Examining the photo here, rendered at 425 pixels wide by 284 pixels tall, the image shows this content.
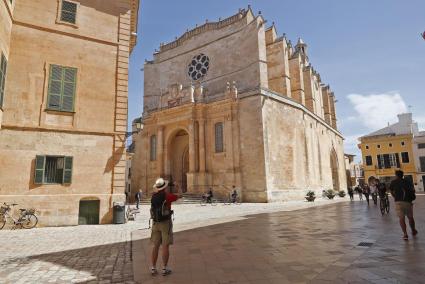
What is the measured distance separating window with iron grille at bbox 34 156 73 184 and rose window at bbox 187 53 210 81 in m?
23.6

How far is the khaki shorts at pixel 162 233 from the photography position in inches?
185

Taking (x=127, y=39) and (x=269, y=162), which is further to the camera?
(x=269, y=162)

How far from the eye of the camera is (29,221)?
1061 centimetres

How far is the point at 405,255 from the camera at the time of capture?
506 cm

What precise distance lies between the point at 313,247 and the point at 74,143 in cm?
994

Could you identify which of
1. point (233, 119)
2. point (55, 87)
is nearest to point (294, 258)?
point (55, 87)

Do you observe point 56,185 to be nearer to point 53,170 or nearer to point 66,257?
point 53,170

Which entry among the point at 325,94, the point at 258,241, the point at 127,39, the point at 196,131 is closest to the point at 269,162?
the point at 196,131

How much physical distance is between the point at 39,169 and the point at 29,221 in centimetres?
190

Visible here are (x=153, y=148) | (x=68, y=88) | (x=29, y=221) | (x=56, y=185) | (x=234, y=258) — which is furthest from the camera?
(x=153, y=148)

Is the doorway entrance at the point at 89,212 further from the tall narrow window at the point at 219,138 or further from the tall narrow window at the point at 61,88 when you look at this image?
the tall narrow window at the point at 219,138

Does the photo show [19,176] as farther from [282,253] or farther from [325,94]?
[325,94]

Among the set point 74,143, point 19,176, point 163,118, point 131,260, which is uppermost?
point 163,118

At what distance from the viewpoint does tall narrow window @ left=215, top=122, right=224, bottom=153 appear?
26497 millimetres
